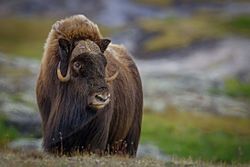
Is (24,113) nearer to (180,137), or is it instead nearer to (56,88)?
(180,137)

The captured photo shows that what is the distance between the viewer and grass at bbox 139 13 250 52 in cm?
5488

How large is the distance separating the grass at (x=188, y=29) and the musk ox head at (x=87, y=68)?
41.6m

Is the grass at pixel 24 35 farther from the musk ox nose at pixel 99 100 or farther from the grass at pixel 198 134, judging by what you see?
the musk ox nose at pixel 99 100

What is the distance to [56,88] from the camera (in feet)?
39.0

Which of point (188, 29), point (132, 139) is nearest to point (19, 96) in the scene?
point (132, 139)

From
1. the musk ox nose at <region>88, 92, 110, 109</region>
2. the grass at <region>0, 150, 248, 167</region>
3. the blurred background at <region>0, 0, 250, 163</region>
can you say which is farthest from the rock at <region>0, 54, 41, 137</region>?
the grass at <region>0, 150, 248, 167</region>

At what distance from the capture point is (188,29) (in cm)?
5962

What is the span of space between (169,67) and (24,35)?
1586 centimetres

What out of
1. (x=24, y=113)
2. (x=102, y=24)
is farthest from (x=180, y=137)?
(x=102, y=24)

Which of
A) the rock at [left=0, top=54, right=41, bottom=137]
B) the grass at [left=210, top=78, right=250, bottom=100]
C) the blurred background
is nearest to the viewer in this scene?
the rock at [left=0, top=54, right=41, bottom=137]

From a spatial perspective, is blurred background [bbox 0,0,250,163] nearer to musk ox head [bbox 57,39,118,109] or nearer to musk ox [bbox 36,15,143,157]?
musk ox [bbox 36,15,143,157]

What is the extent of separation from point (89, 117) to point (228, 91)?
29.3 metres

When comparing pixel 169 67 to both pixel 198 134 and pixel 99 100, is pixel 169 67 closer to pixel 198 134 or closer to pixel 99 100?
pixel 198 134

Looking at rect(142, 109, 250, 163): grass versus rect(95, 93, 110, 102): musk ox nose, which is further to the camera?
rect(142, 109, 250, 163): grass
